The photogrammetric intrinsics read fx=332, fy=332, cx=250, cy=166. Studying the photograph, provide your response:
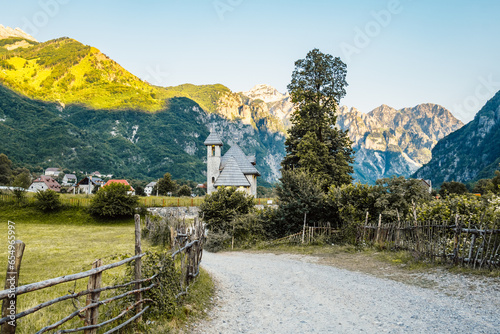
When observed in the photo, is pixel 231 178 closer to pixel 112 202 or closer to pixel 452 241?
pixel 112 202

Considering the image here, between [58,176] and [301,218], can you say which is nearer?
[301,218]

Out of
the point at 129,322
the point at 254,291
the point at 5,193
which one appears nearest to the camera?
the point at 129,322

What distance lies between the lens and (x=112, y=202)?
135ft

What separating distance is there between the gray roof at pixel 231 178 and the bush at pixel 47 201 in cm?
2115

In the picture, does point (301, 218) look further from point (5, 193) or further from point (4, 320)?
point (5, 193)

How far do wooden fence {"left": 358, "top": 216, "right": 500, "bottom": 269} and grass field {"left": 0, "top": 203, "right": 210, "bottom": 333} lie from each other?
32.9ft

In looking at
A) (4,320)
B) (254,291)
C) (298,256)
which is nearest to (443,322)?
(254,291)

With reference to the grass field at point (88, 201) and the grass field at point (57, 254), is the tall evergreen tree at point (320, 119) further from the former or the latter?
the grass field at point (57, 254)

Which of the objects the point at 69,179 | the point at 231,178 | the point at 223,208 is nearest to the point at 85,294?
the point at 223,208

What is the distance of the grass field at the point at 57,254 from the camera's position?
703 cm

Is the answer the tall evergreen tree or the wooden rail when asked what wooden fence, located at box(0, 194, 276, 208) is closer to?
the tall evergreen tree

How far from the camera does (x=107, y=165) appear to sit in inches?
6412

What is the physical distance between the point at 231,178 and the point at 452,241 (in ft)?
98.5

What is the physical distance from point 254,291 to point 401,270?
5.93 metres
